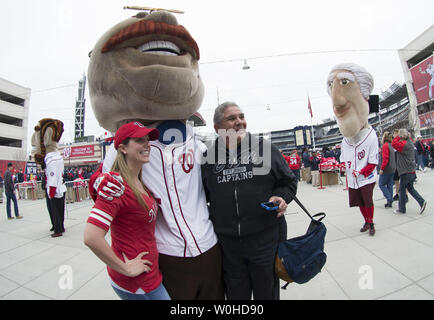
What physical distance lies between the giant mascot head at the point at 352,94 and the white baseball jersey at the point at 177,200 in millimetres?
3302

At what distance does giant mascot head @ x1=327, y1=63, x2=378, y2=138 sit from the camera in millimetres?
3652

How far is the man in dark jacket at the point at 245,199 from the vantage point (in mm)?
1512

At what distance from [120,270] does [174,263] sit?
367mm

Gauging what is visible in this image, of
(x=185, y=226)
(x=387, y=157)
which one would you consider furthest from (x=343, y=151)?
(x=185, y=226)

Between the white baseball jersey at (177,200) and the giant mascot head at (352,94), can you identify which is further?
the giant mascot head at (352,94)

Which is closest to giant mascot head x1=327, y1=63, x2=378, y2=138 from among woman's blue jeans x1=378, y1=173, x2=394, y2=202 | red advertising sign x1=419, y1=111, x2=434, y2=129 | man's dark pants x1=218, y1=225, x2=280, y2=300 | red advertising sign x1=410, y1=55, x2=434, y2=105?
woman's blue jeans x1=378, y1=173, x2=394, y2=202

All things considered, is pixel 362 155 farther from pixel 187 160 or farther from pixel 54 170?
pixel 54 170

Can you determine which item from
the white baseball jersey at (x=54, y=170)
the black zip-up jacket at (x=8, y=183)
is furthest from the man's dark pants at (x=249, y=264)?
the black zip-up jacket at (x=8, y=183)

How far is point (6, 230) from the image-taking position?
5113 mm

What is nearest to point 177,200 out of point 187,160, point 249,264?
point 187,160

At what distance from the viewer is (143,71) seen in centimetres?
144

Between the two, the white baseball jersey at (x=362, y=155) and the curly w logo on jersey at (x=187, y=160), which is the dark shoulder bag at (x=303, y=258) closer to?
the curly w logo on jersey at (x=187, y=160)

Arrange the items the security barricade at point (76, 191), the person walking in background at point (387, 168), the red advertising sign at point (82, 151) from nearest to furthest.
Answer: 1. the person walking in background at point (387, 168)
2. the security barricade at point (76, 191)
3. the red advertising sign at point (82, 151)

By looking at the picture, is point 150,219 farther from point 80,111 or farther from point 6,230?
point 80,111
